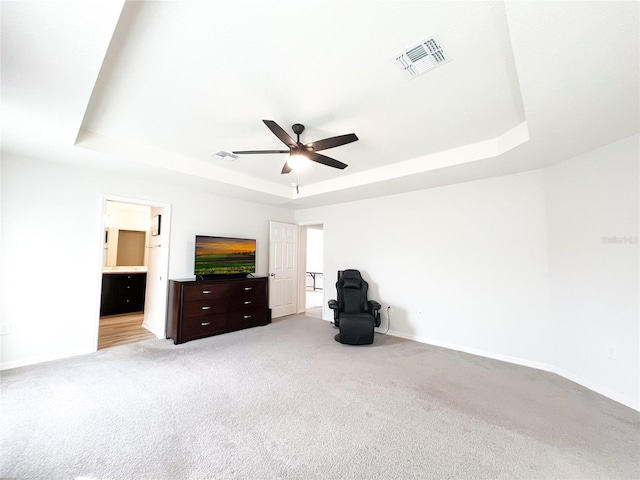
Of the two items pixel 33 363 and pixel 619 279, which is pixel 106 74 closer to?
pixel 33 363

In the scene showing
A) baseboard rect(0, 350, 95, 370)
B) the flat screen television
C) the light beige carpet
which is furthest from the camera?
the flat screen television

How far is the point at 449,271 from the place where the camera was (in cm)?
397

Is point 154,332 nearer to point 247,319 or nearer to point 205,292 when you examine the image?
point 205,292

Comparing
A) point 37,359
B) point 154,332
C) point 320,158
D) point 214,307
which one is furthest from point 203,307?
point 320,158

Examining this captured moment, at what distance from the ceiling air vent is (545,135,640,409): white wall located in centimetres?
220

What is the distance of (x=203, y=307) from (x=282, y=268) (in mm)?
2059

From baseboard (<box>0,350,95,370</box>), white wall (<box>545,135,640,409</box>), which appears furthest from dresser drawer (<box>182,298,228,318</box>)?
white wall (<box>545,135,640,409</box>)

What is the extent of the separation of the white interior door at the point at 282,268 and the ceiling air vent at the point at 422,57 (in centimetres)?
428

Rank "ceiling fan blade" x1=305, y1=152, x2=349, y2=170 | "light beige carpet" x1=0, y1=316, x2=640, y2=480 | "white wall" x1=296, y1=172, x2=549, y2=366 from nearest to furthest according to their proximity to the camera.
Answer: "light beige carpet" x1=0, y1=316, x2=640, y2=480 < "ceiling fan blade" x1=305, y1=152, x2=349, y2=170 < "white wall" x1=296, y1=172, x2=549, y2=366

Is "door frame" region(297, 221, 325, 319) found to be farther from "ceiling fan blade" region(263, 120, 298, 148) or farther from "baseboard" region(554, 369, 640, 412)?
"baseboard" region(554, 369, 640, 412)

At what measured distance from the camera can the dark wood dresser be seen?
12.9 feet

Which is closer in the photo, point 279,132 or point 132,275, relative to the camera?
point 279,132

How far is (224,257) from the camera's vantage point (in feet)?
15.7

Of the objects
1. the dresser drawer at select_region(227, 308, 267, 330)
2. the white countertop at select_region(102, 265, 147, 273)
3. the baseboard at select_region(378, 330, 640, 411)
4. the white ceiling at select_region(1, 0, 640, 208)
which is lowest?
the baseboard at select_region(378, 330, 640, 411)
